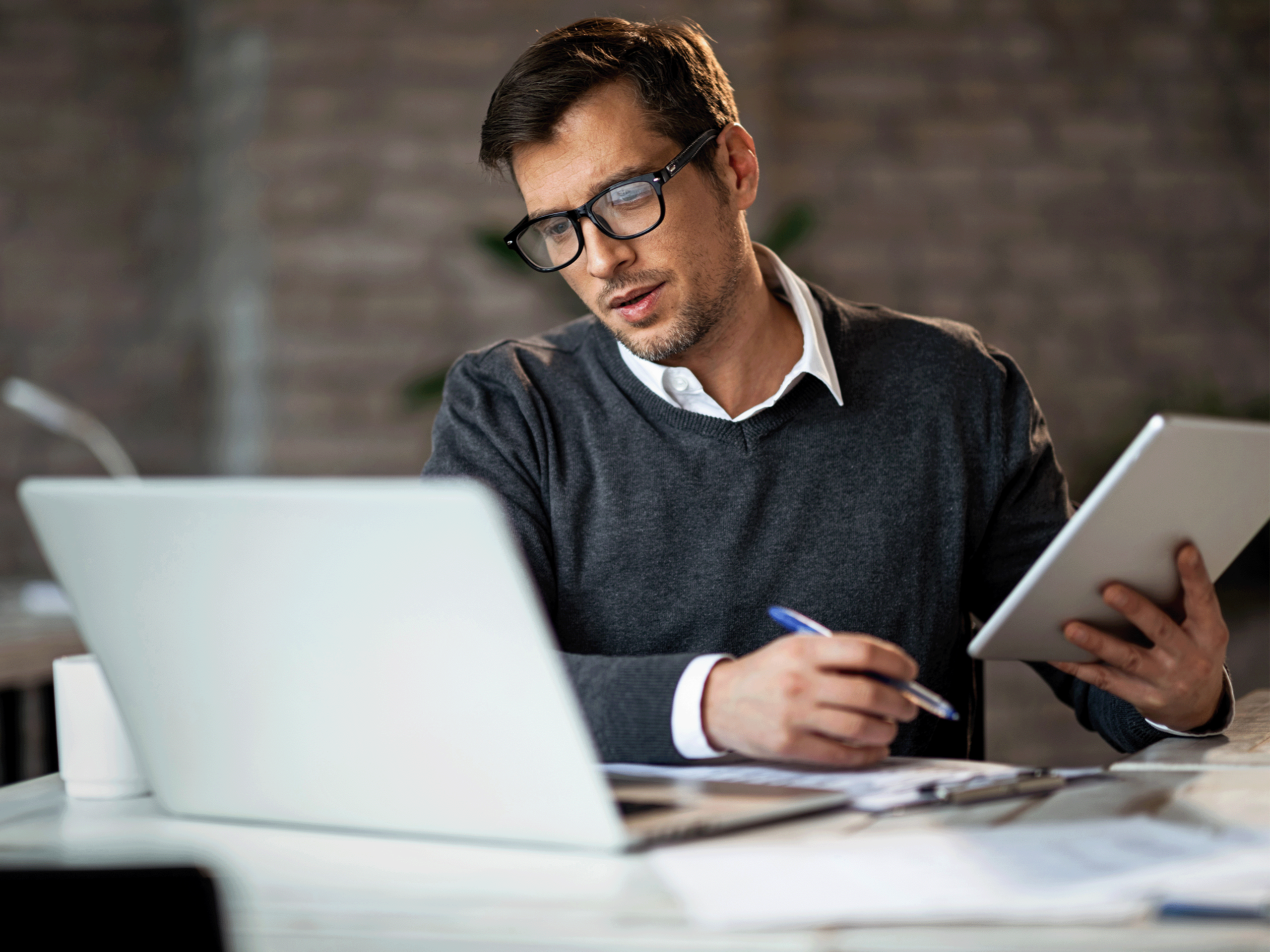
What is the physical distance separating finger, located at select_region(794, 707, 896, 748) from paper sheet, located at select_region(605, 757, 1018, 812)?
0.04m

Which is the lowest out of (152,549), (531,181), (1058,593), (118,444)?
(118,444)

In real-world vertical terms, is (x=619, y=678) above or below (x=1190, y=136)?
below

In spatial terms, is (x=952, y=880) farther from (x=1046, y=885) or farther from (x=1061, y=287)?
(x=1061, y=287)

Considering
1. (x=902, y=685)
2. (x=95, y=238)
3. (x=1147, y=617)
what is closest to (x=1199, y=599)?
(x=1147, y=617)

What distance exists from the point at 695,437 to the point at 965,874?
755mm

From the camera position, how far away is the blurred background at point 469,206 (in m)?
3.47

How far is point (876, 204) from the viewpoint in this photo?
3.70m

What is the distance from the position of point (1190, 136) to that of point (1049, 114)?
0.46 meters

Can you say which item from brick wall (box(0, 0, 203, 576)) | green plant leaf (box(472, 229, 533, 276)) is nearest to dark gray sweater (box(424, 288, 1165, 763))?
green plant leaf (box(472, 229, 533, 276))

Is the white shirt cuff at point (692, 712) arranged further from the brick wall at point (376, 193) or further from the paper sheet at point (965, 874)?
the brick wall at point (376, 193)

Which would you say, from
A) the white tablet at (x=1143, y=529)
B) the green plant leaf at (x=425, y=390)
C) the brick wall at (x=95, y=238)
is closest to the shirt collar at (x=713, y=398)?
the white tablet at (x=1143, y=529)

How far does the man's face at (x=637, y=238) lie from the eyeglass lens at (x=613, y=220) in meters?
0.01

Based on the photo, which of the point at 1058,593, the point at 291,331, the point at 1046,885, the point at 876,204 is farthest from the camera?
the point at 876,204

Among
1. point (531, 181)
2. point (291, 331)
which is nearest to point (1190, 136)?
point (291, 331)
